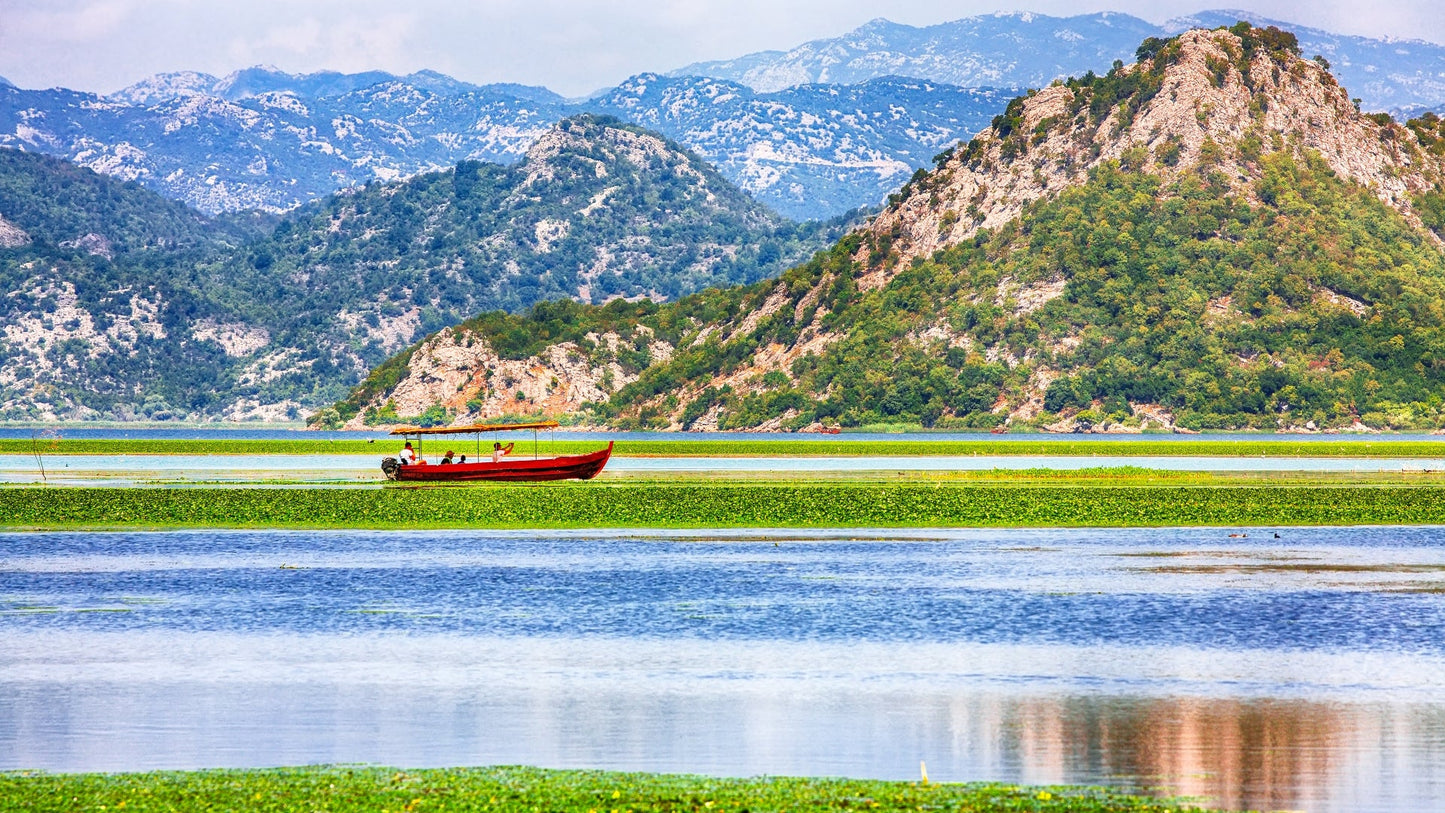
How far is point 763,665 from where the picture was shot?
131 ft

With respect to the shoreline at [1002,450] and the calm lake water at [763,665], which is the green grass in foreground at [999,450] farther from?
the calm lake water at [763,665]

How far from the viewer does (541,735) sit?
106 feet

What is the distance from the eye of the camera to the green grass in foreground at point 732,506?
82438 mm

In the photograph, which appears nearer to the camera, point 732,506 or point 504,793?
point 504,793

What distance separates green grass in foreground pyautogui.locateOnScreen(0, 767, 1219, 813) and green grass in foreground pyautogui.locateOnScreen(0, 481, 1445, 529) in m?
52.3

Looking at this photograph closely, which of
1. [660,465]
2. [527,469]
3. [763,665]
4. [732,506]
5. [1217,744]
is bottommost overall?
[660,465]

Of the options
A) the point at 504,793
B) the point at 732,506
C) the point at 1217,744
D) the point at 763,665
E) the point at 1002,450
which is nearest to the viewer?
the point at 504,793

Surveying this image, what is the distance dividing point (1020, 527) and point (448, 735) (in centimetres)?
5146

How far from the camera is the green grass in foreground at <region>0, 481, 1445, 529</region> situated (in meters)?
82.4

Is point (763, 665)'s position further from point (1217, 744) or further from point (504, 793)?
point (504, 793)

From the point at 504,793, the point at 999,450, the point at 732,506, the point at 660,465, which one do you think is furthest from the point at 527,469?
the point at 504,793

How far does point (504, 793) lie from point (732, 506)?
212ft

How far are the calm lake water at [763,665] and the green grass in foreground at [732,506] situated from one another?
53.3ft

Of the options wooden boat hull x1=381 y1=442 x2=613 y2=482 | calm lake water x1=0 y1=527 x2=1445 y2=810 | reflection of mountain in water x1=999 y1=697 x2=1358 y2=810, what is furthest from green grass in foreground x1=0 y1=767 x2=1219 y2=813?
wooden boat hull x1=381 y1=442 x2=613 y2=482
